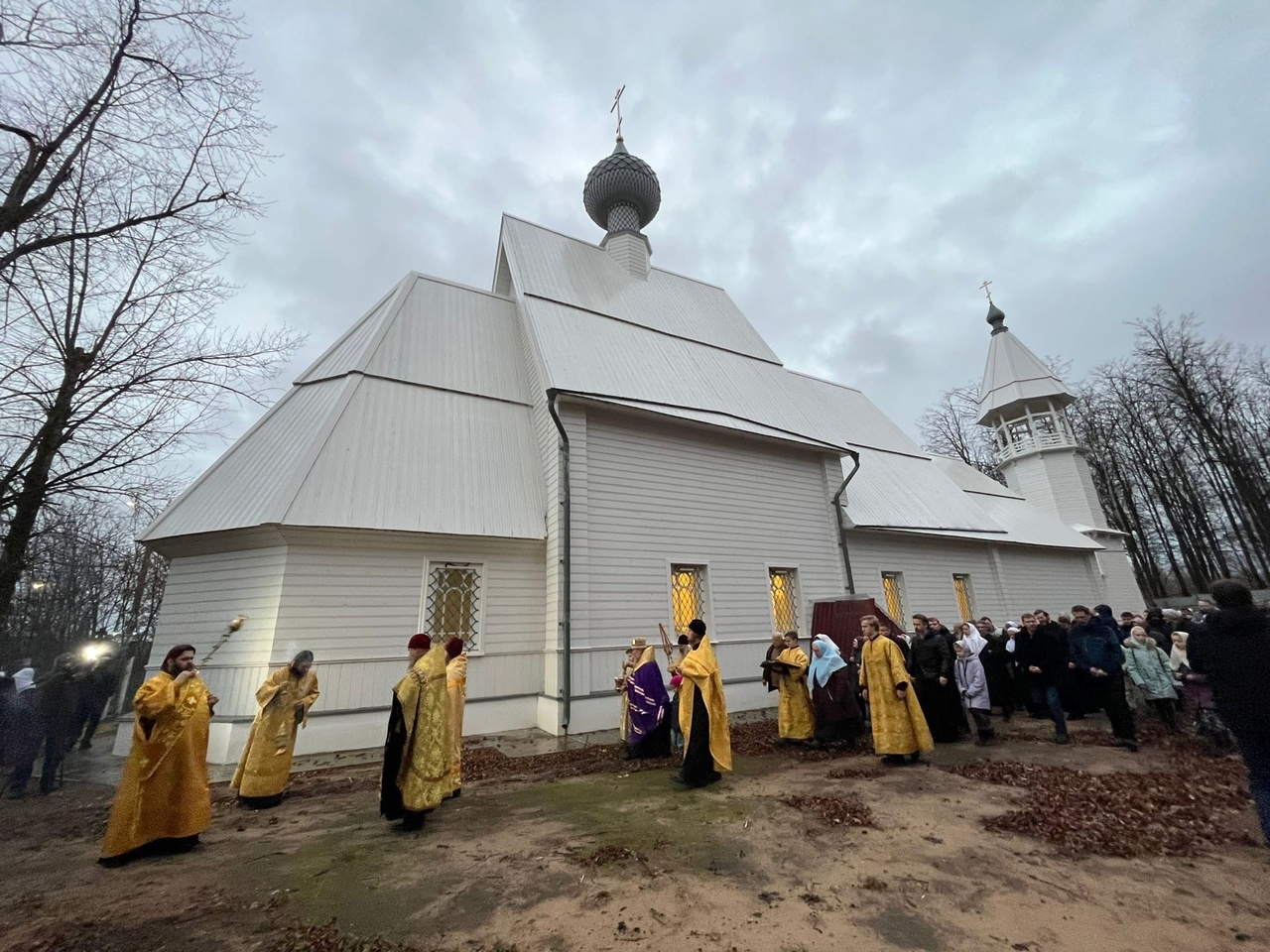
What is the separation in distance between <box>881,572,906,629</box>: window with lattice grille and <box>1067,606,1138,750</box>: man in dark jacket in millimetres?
7210

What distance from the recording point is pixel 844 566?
1341cm

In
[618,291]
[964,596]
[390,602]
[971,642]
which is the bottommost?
[971,642]

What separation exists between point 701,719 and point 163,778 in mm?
5004

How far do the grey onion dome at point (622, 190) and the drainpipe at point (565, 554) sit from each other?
35.6ft

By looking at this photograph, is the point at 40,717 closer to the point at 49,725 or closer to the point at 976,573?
the point at 49,725

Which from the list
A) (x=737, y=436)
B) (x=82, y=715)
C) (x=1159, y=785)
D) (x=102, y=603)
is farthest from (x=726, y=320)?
(x=102, y=603)

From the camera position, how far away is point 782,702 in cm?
842

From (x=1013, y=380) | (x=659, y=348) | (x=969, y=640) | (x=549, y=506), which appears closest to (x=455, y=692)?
(x=549, y=506)

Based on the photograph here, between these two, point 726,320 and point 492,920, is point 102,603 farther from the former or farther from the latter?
point 492,920

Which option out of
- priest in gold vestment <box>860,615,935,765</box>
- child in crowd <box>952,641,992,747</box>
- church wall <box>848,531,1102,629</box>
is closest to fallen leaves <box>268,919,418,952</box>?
priest in gold vestment <box>860,615,935,765</box>

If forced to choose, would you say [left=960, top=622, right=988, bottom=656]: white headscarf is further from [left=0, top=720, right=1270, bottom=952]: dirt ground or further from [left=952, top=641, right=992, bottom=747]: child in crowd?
[left=0, top=720, right=1270, bottom=952]: dirt ground

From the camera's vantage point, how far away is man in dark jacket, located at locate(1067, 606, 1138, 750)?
7148 millimetres

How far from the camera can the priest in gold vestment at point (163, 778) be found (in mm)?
4367

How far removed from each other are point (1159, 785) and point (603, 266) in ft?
54.0
